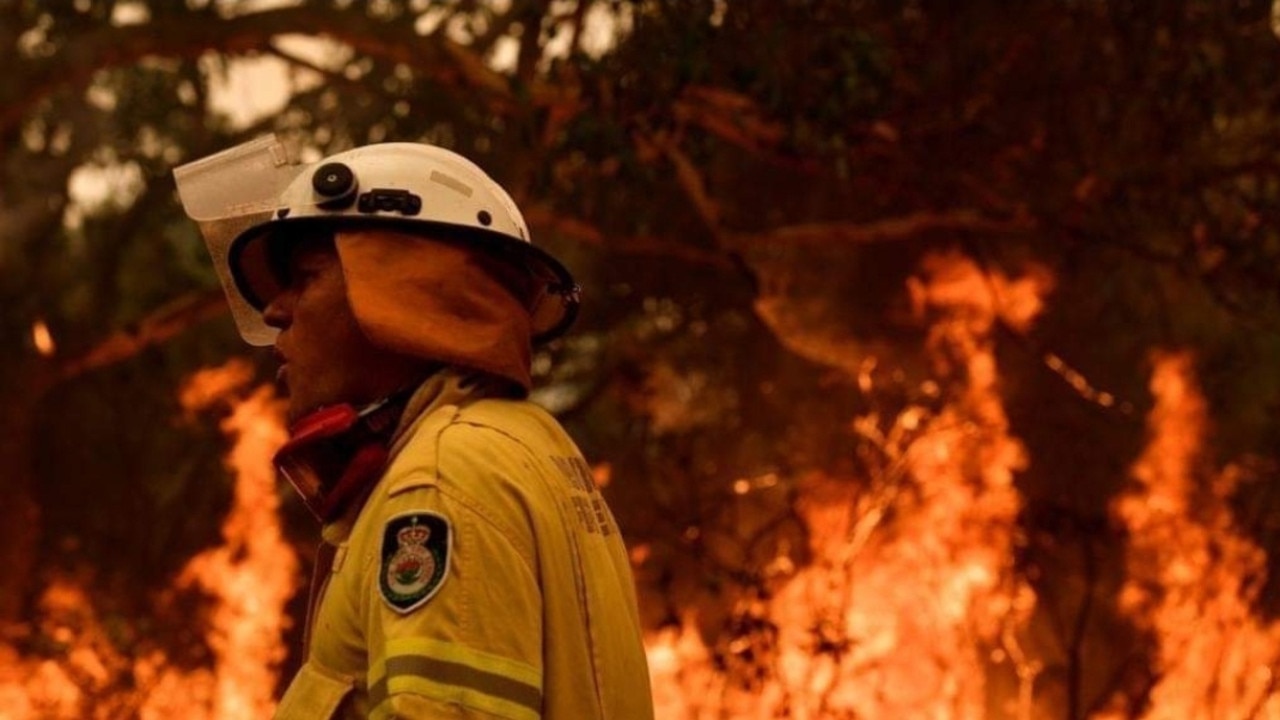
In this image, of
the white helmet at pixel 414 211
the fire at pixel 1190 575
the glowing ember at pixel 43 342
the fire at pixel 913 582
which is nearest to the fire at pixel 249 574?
the glowing ember at pixel 43 342

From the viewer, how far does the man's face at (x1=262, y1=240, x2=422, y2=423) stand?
3098 millimetres

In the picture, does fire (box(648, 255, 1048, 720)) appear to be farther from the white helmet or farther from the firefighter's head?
the firefighter's head

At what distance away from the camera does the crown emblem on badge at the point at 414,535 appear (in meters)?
2.73

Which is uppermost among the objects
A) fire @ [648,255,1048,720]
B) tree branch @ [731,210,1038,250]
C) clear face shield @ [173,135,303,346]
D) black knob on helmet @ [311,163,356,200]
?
black knob on helmet @ [311,163,356,200]

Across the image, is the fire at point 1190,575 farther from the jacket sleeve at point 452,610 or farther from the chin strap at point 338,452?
the jacket sleeve at point 452,610

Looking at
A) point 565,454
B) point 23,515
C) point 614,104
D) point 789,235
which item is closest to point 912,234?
point 789,235

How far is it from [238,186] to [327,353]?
737mm

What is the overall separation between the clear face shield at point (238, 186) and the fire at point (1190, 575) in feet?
17.5

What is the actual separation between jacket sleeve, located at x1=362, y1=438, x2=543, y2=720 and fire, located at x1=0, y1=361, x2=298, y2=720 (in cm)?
658

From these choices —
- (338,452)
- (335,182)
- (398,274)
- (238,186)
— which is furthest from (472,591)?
(238,186)

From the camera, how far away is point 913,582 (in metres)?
10.4

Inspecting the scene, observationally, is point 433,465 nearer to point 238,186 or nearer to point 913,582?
point 238,186

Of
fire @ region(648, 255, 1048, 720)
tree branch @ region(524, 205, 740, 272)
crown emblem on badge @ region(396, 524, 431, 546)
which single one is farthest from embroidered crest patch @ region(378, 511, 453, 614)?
tree branch @ region(524, 205, 740, 272)

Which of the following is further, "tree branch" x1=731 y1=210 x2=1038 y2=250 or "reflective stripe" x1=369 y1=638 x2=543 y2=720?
"tree branch" x1=731 y1=210 x2=1038 y2=250
